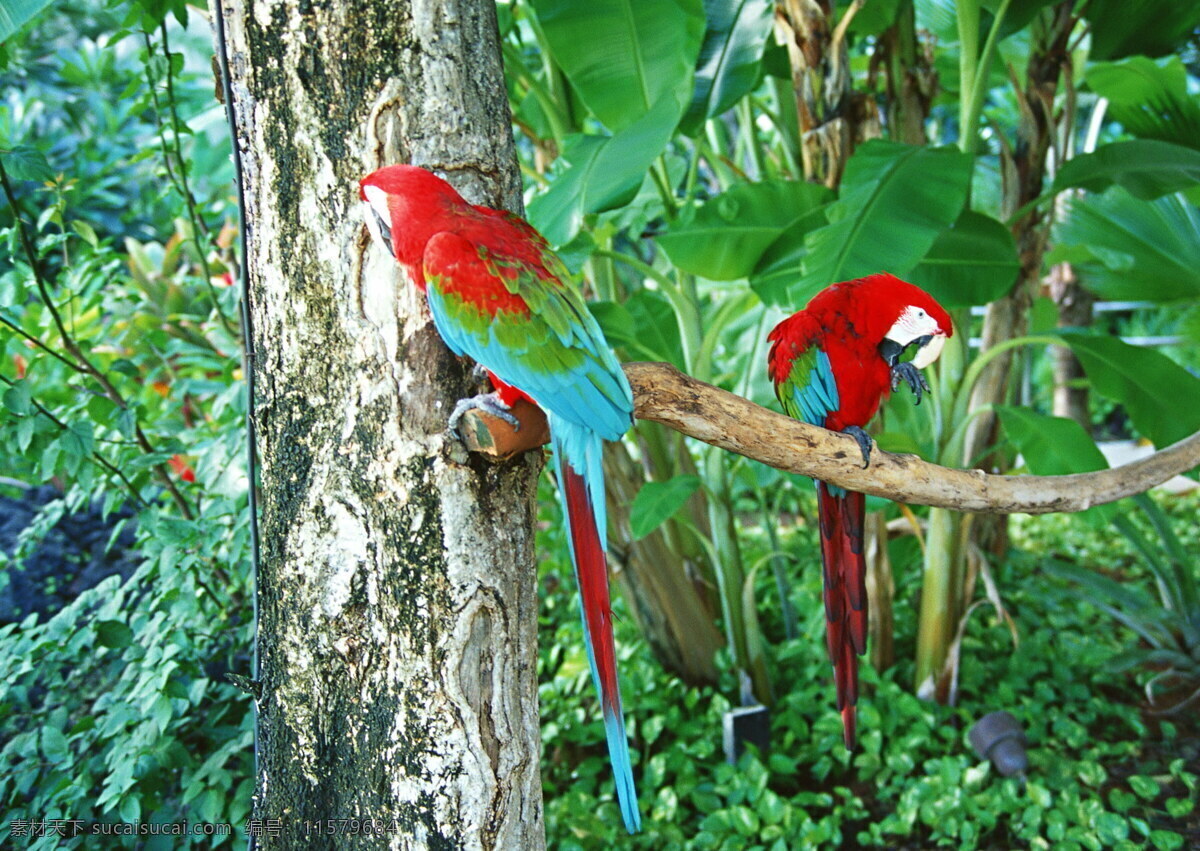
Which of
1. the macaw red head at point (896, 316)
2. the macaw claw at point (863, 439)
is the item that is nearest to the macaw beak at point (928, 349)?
the macaw red head at point (896, 316)

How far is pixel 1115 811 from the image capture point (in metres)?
1.68

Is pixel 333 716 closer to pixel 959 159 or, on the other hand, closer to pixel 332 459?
pixel 332 459

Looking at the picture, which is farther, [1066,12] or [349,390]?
[1066,12]


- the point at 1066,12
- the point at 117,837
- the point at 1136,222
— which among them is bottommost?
the point at 117,837

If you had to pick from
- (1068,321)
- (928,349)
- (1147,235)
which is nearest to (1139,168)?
(1147,235)

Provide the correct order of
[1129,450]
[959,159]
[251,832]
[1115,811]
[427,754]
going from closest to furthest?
[427,754], [251,832], [959,159], [1115,811], [1129,450]

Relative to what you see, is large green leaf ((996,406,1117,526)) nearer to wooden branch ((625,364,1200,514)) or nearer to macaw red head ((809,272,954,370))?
wooden branch ((625,364,1200,514))

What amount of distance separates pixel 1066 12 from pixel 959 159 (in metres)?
0.60

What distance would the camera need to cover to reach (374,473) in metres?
0.93

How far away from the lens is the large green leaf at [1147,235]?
184cm

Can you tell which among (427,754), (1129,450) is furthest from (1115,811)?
(1129,450)

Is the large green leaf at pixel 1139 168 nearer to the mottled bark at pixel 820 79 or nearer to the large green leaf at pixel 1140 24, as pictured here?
the large green leaf at pixel 1140 24

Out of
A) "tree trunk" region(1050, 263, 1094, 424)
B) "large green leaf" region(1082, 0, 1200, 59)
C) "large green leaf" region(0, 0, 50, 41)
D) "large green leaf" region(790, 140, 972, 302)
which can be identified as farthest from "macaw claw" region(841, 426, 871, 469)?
"tree trunk" region(1050, 263, 1094, 424)

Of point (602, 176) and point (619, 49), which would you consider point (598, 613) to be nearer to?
point (602, 176)
